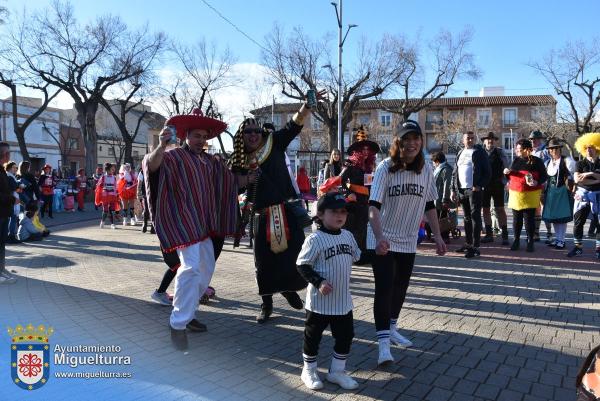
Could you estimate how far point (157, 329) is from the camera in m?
4.38

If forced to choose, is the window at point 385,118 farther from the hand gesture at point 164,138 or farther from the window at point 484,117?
the hand gesture at point 164,138

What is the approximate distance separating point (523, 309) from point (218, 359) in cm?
346

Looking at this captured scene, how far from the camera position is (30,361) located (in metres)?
3.30

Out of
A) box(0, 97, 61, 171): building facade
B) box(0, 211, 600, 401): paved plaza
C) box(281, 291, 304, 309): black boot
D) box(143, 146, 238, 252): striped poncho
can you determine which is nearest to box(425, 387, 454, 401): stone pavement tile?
box(0, 211, 600, 401): paved plaza

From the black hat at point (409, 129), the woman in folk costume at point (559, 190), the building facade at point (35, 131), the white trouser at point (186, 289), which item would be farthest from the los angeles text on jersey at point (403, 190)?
the building facade at point (35, 131)

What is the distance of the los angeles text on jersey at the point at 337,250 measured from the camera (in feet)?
10.6

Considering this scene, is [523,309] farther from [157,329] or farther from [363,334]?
[157,329]

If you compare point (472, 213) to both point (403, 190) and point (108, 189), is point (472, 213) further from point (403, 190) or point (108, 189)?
point (108, 189)

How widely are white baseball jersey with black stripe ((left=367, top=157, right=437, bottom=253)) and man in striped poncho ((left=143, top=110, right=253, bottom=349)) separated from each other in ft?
4.83

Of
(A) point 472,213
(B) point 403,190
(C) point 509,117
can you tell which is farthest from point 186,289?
(C) point 509,117

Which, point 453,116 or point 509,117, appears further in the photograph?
point 509,117

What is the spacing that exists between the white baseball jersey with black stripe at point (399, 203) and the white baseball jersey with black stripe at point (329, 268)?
604 mm

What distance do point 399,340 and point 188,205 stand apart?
7.17 ft

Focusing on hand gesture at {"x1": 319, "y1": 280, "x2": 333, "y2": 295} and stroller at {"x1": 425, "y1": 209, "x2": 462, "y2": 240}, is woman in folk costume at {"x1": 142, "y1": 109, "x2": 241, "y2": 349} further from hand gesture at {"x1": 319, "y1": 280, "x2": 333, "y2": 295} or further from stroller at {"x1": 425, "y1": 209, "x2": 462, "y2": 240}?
stroller at {"x1": 425, "y1": 209, "x2": 462, "y2": 240}
